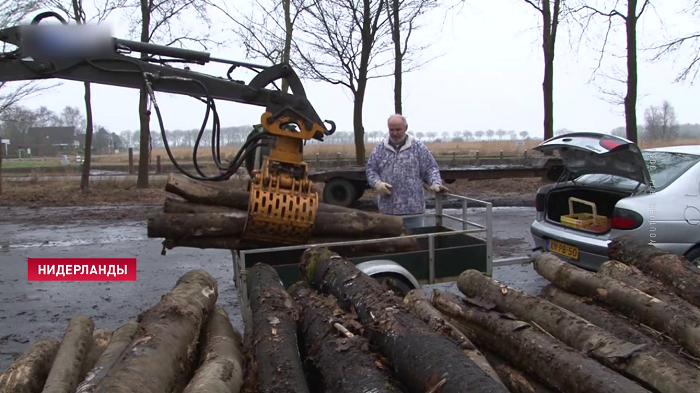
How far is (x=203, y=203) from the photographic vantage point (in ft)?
16.8

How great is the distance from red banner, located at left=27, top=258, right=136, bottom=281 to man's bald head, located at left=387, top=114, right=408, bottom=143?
410cm

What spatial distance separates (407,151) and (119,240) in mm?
6567

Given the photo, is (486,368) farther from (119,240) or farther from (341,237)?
(119,240)

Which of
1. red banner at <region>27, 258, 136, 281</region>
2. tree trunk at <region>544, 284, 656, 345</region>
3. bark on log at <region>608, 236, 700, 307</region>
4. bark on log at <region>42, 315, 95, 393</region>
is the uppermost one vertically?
bark on log at <region>608, 236, 700, 307</region>

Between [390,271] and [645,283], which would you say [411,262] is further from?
[645,283]

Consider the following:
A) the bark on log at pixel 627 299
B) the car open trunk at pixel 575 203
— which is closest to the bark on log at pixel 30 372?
the bark on log at pixel 627 299

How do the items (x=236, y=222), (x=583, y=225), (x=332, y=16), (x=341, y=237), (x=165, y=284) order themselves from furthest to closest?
(x=332, y=16)
(x=165, y=284)
(x=583, y=225)
(x=341, y=237)
(x=236, y=222)

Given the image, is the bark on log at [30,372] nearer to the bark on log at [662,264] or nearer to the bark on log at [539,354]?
the bark on log at [539,354]

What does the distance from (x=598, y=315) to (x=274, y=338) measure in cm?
222

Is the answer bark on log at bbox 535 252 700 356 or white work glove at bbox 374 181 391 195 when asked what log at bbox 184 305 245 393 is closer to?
white work glove at bbox 374 181 391 195

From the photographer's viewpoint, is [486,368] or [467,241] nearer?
[486,368]

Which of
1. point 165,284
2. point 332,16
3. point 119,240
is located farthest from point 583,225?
point 332,16

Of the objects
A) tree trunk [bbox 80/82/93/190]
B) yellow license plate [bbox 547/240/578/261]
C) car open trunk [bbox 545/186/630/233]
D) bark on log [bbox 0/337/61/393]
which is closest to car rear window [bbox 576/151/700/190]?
car open trunk [bbox 545/186/630/233]

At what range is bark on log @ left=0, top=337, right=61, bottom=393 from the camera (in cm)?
319
